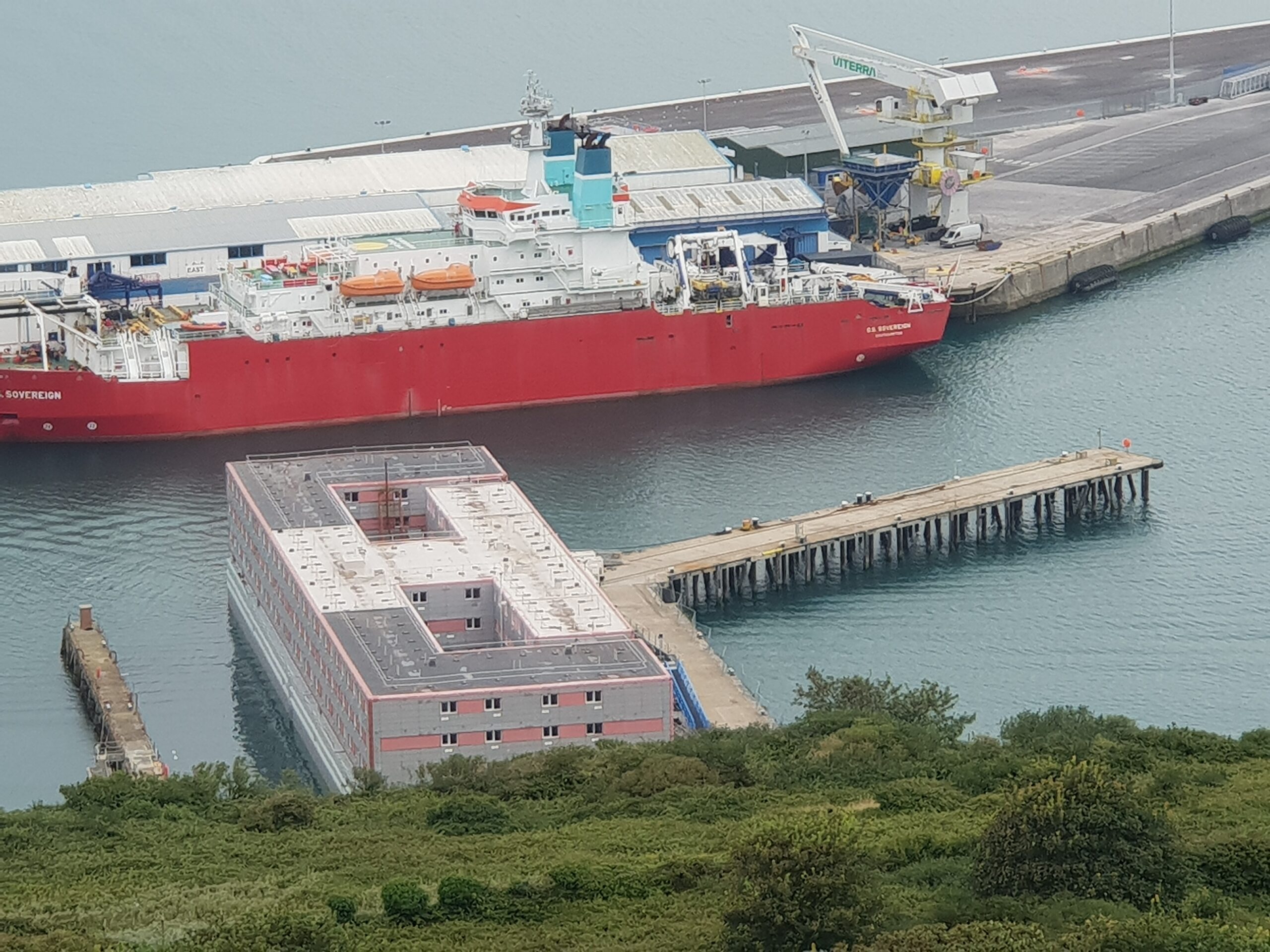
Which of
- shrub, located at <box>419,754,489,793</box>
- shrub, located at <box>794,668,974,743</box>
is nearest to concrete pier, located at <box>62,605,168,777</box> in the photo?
shrub, located at <box>419,754,489,793</box>

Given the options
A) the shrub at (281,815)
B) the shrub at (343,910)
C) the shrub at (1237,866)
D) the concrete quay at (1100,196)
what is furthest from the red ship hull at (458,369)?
the shrub at (1237,866)

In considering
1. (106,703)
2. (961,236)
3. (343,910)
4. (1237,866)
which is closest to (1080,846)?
(1237,866)

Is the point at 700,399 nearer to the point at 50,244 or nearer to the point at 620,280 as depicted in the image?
the point at 620,280

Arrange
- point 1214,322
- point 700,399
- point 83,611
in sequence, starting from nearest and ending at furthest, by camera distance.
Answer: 1. point 83,611
2. point 700,399
3. point 1214,322

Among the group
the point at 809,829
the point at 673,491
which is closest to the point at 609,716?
the point at 809,829

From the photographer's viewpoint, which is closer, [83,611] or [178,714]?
[178,714]

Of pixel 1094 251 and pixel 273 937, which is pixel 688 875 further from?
pixel 1094 251
